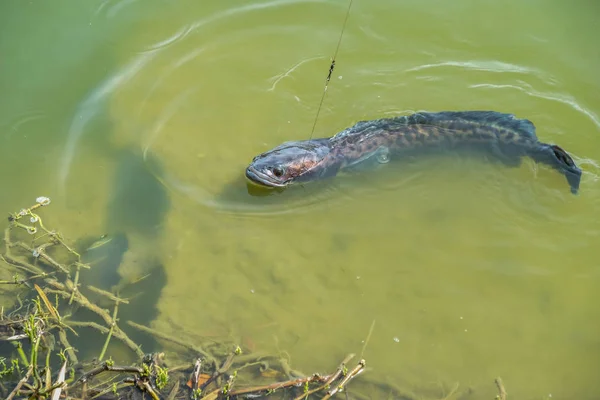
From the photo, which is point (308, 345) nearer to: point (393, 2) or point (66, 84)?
point (66, 84)

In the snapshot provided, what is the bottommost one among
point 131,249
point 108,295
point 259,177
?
point 108,295

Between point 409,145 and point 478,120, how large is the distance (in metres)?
0.80

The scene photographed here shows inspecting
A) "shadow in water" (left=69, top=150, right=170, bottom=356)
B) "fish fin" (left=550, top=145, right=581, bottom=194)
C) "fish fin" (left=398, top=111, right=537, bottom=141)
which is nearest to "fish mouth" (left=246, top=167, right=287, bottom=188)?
"shadow in water" (left=69, top=150, right=170, bottom=356)

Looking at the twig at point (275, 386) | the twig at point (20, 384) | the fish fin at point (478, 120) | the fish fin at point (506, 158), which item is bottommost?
the twig at point (275, 386)

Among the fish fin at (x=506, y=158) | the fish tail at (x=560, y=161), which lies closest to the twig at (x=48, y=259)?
the fish fin at (x=506, y=158)

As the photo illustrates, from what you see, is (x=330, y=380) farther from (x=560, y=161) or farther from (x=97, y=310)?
(x=560, y=161)

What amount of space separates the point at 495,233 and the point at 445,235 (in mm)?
525

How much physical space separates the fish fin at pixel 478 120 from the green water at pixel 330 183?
407mm

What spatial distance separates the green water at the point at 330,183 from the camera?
566 cm

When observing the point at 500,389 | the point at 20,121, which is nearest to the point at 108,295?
the point at 20,121

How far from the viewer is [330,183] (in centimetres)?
681

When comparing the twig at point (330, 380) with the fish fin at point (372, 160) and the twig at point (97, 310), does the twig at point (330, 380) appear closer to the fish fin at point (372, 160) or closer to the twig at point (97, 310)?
the twig at point (97, 310)

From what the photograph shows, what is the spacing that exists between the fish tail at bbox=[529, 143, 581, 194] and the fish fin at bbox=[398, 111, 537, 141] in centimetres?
17

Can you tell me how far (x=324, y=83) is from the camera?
301 inches
